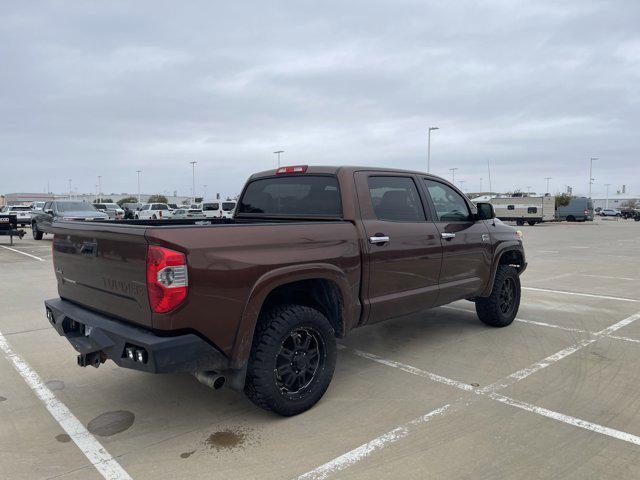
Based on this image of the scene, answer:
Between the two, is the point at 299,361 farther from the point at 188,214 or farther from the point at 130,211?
the point at 130,211

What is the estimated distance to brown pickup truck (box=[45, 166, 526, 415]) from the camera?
3.00m

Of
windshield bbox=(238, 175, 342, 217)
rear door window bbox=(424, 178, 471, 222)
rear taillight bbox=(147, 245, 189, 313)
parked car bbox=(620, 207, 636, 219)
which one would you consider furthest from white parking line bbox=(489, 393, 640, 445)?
parked car bbox=(620, 207, 636, 219)

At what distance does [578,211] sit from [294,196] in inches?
1914

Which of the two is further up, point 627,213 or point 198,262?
point 198,262

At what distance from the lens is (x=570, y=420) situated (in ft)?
11.6

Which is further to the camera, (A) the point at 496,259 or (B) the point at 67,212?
(B) the point at 67,212

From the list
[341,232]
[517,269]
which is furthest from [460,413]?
[517,269]

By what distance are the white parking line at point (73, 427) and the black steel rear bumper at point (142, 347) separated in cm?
47

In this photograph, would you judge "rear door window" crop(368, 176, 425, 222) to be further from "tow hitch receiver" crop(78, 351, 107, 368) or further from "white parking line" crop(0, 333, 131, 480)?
"white parking line" crop(0, 333, 131, 480)

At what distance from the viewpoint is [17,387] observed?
13.8ft

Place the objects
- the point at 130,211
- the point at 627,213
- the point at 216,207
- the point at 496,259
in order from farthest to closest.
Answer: the point at 627,213, the point at 130,211, the point at 216,207, the point at 496,259

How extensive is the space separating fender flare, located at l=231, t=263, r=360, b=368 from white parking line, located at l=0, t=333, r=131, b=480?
919 mm

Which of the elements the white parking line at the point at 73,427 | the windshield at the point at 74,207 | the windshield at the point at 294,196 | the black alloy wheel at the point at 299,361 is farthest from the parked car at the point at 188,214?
the black alloy wheel at the point at 299,361

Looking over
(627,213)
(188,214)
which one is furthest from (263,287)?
(627,213)
